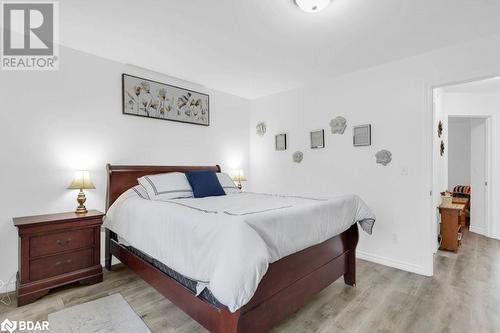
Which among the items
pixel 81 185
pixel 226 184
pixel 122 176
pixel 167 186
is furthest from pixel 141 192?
pixel 226 184

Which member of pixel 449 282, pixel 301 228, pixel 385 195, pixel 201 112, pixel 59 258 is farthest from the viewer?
pixel 201 112

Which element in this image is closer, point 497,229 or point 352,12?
point 352,12

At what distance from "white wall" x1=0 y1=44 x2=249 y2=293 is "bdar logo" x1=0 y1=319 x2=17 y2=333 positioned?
2.26 feet

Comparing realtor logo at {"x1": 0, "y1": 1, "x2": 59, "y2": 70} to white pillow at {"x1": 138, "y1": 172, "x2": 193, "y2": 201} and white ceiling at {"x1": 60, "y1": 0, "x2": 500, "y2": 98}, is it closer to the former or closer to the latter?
white ceiling at {"x1": 60, "y1": 0, "x2": 500, "y2": 98}

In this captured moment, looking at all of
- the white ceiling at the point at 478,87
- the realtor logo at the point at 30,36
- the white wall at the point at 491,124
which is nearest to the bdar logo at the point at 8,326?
the realtor logo at the point at 30,36

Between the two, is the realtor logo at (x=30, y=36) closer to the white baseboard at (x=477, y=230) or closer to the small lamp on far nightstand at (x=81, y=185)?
the small lamp on far nightstand at (x=81, y=185)

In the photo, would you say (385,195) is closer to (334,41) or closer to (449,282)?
(449,282)

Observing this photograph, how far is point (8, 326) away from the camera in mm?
1878

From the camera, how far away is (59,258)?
237 centimetres

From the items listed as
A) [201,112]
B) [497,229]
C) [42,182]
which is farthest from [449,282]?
[42,182]

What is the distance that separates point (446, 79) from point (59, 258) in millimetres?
4275

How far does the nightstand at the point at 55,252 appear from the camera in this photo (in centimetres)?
219

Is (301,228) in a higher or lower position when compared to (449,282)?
higher

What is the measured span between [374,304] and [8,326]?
286cm
